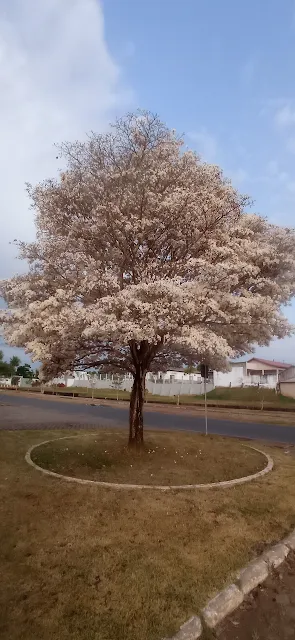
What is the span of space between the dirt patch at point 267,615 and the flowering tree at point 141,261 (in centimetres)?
411

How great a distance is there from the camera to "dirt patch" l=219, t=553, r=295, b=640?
3.48m

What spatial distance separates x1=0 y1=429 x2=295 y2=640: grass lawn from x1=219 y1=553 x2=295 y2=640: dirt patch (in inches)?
12.3

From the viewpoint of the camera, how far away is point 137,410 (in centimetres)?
1041

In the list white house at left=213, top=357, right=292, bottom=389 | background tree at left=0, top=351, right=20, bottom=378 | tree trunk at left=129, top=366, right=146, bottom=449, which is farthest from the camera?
background tree at left=0, top=351, right=20, bottom=378


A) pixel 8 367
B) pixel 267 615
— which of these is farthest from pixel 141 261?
pixel 8 367

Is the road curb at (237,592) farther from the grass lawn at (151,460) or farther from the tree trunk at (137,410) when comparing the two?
the tree trunk at (137,410)

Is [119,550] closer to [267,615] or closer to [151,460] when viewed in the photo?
[267,615]

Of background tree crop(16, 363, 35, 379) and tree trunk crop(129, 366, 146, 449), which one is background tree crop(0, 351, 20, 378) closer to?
background tree crop(16, 363, 35, 379)

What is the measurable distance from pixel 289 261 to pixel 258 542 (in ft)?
21.2

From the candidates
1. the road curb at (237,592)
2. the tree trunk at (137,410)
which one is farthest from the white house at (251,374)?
the road curb at (237,592)

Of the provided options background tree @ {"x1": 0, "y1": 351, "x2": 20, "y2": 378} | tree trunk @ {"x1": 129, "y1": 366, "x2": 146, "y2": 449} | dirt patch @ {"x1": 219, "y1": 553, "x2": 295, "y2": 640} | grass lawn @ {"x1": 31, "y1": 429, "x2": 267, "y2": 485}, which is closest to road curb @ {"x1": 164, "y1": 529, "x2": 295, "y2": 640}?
dirt patch @ {"x1": 219, "y1": 553, "x2": 295, "y2": 640}

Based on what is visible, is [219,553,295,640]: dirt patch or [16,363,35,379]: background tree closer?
[219,553,295,640]: dirt patch

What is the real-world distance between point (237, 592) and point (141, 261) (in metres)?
7.11

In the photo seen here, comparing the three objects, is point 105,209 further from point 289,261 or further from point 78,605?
point 78,605
